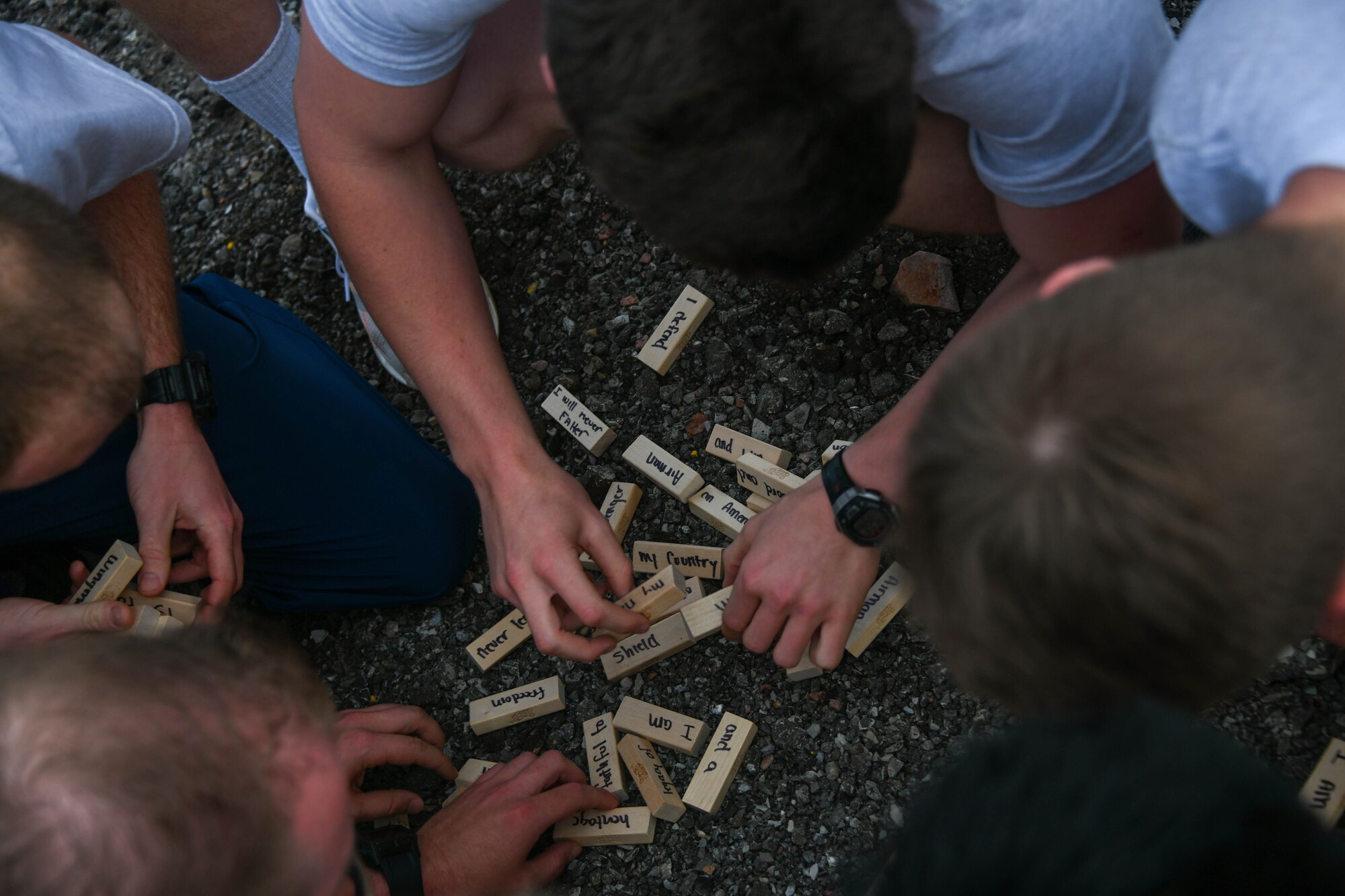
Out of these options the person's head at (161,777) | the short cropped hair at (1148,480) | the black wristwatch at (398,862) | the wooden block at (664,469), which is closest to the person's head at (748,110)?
the short cropped hair at (1148,480)

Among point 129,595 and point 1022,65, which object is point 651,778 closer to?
point 129,595

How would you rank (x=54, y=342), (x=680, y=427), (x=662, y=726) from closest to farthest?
(x=54, y=342) → (x=662, y=726) → (x=680, y=427)

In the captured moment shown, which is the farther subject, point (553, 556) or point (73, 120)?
point (73, 120)

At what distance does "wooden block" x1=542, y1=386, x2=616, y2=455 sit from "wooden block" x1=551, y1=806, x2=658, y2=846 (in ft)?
3.04

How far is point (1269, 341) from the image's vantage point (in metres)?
0.86

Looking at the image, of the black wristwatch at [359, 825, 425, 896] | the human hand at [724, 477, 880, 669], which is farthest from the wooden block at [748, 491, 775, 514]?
the black wristwatch at [359, 825, 425, 896]

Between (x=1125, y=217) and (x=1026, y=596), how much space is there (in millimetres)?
1130

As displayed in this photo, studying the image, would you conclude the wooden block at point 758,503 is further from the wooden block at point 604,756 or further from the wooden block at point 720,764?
the wooden block at point 604,756

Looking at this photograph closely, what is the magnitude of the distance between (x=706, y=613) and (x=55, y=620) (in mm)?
1297

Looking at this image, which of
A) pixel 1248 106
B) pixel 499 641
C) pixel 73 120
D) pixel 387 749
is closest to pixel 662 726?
pixel 499 641

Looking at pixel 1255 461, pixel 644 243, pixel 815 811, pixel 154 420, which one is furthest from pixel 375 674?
pixel 1255 461

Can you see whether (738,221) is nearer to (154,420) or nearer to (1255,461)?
(1255,461)

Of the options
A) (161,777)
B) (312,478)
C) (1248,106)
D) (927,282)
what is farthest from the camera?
(927,282)

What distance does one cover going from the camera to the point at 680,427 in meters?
2.57
